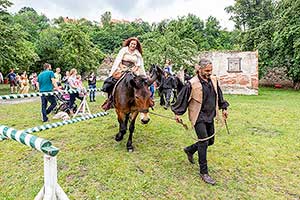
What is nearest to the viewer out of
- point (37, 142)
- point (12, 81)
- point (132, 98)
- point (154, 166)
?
point (37, 142)

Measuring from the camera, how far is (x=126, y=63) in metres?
6.32

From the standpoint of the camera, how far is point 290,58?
896 inches

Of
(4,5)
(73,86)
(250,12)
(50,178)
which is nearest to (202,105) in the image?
(50,178)

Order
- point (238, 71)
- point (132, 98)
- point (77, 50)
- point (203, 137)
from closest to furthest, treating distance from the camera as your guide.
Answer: point (203, 137), point (132, 98), point (238, 71), point (77, 50)

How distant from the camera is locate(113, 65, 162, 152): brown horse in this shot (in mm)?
5043

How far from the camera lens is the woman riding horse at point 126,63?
6.21 metres

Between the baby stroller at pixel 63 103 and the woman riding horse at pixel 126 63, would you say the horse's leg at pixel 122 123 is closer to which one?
the woman riding horse at pixel 126 63

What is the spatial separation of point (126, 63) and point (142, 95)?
150 centimetres

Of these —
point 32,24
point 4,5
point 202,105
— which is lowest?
point 202,105

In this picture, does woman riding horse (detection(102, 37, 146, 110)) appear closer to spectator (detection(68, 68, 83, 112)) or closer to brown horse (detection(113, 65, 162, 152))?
brown horse (detection(113, 65, 162, 152))

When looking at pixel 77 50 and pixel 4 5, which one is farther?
pixel 77 50

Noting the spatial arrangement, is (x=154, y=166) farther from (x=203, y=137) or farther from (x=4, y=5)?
(x=4, y=5)

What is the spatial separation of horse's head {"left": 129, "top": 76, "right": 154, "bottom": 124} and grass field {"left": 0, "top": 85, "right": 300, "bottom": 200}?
0.89 metres

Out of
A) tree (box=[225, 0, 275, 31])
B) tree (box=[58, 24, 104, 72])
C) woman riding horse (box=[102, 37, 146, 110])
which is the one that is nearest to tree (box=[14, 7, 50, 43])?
tree (box=[58, 24, 104, 72])
